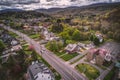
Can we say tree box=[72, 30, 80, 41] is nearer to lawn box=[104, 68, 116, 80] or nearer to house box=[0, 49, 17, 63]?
lawn box=[104, 68, 116, 80]

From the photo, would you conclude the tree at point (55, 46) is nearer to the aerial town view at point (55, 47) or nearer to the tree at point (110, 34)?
the aerial town view at point (55, 47)

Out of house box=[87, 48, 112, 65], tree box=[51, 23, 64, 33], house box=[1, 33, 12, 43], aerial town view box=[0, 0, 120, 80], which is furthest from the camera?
tree box=[51, 23, 64, 33]

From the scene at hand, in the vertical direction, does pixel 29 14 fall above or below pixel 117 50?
above

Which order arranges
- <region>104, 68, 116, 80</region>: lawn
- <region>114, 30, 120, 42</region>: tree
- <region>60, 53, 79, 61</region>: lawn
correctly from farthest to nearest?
<region>114, 30, 120, 42</region>: tree, <region>60, 53, 79, 61</region>: lawn, <region>104, 68, 116, 80</region>: lawn

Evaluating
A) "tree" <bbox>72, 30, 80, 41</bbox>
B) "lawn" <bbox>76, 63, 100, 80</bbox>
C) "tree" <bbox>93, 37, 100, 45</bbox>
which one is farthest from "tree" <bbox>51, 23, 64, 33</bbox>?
"lawn" <bbox>76, 63, 100, 80</bbox>

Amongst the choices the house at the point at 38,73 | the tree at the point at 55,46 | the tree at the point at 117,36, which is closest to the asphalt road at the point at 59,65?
the tree at the point at 55,46

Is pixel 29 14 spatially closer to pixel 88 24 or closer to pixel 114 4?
pixel 88 24

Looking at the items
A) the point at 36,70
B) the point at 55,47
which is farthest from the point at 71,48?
the point at 36,70

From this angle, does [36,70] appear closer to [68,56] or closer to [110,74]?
[68,56]

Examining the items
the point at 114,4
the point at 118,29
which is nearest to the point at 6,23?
the point at 118,29
